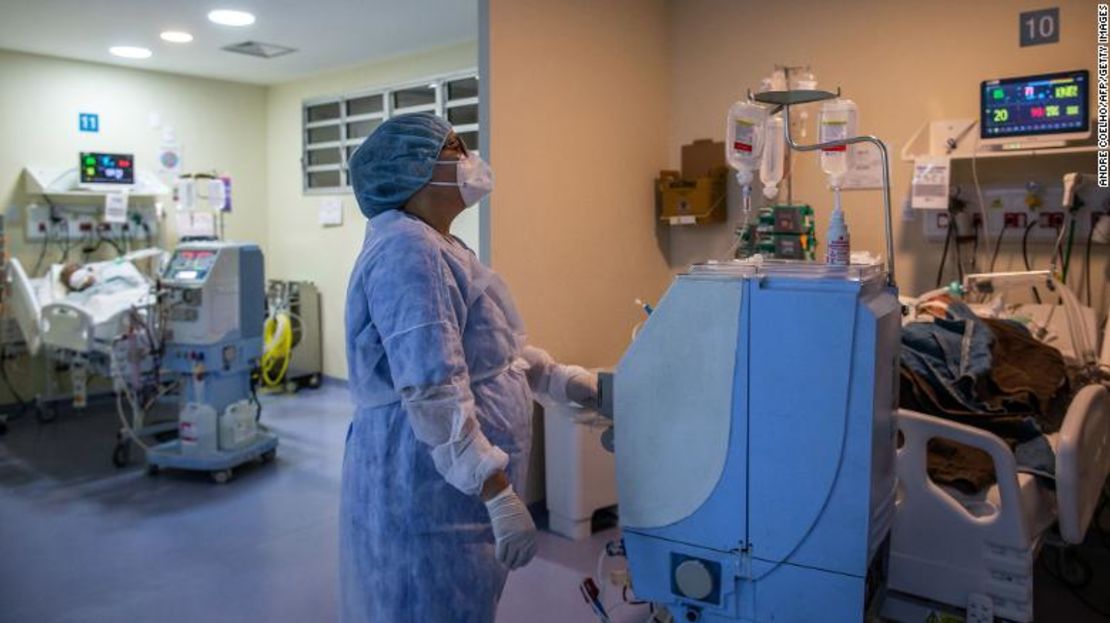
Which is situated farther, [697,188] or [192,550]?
[697,188]

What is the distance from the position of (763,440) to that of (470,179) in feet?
2.73

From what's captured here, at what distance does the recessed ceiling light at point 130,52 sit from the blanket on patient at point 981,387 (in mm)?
5207

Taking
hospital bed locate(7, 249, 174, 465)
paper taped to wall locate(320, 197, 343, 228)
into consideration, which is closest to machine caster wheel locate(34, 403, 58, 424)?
hospital bed locate(7, 249, 174, 465)

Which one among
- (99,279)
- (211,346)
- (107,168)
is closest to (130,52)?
(107,168)

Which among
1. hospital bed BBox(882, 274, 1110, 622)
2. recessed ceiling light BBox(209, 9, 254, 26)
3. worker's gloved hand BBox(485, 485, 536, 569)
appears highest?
recessed ceiling light BBox(209, 9, 254, 26)

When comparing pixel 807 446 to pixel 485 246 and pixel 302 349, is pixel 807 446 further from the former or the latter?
pixel 302 349

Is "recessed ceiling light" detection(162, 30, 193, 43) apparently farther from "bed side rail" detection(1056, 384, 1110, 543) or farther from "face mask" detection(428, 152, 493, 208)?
"bed side rail" detection(1056, 384, 1110, 543)

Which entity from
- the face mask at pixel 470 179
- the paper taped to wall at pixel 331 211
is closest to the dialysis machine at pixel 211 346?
the paper taped to wall at pixel 331 211

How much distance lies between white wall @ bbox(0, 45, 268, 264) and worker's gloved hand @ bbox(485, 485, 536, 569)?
5.42 meters

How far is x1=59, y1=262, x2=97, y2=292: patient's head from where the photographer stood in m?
5.13

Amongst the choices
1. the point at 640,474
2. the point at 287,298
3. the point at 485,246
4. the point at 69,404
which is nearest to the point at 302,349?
the point at 287,298

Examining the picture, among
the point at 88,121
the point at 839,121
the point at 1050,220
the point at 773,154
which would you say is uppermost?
the point at 88,121

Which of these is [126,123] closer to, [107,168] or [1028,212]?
[107,168]

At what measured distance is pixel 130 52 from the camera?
18.0 feet
